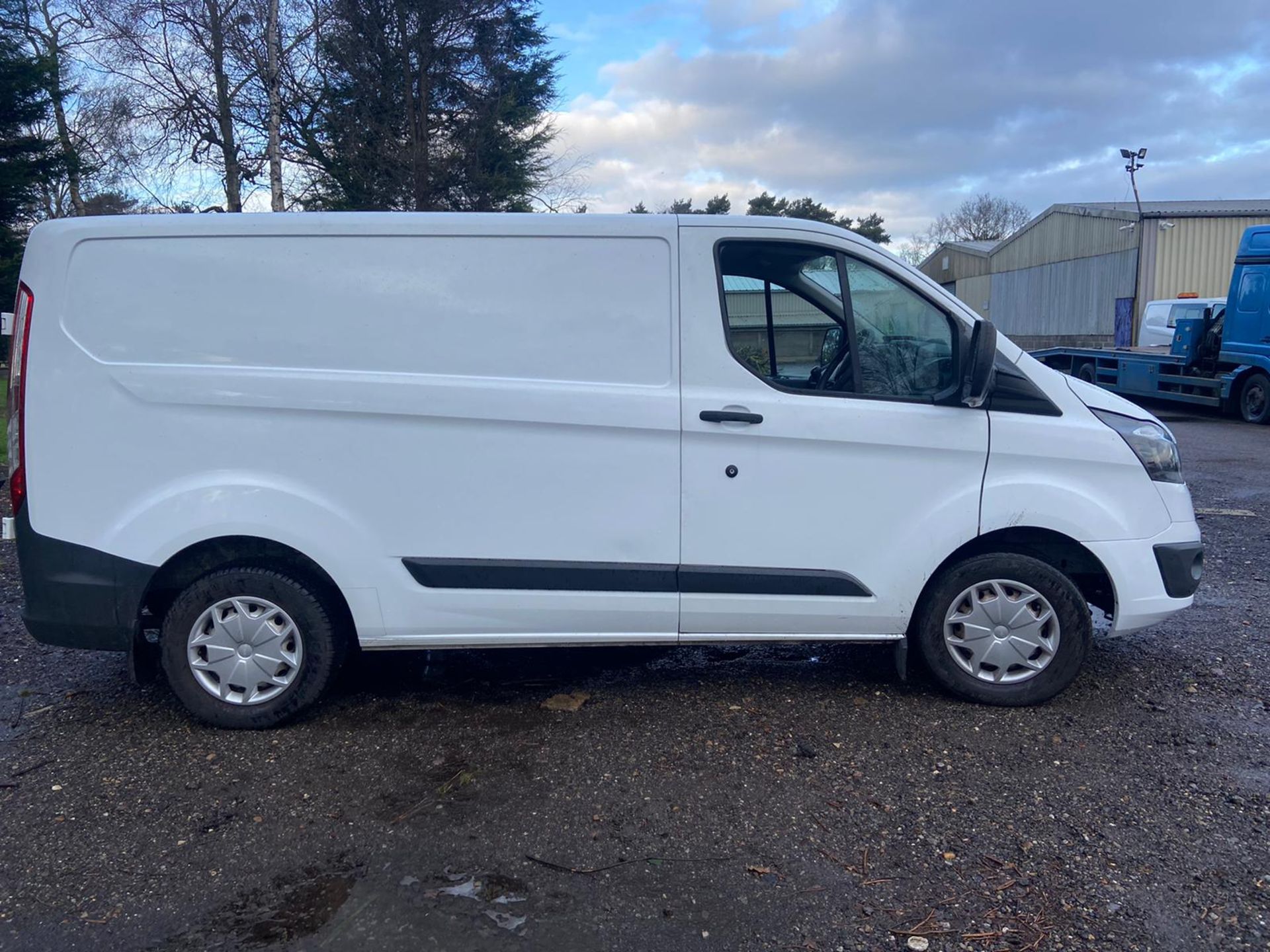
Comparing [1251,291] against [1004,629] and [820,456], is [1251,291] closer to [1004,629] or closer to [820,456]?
[1004,629]

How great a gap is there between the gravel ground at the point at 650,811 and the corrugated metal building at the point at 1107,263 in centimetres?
2977

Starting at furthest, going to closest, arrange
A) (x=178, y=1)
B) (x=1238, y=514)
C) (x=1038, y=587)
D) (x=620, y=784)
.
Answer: (x=178, y=1) < (x=1238, y=514) < (x=1038, y=587) < (x=620, y=784)

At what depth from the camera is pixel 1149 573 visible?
165 inches

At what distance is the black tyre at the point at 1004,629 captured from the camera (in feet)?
13.7

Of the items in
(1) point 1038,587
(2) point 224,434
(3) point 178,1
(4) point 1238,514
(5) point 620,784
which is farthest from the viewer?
(3) point 178,1

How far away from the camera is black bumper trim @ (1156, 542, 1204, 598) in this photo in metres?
4.21

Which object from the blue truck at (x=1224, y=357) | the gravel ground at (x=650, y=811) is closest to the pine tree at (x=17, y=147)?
the gravel ground at (x=650, y=811)

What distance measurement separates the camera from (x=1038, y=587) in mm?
4176

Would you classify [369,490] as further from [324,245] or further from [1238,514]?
[1238,514]

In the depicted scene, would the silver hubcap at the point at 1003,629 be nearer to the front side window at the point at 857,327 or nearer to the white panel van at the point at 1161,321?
the front side window at the point at 857,327

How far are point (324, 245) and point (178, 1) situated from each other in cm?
2169

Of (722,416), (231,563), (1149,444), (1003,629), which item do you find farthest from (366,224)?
(1149,444)

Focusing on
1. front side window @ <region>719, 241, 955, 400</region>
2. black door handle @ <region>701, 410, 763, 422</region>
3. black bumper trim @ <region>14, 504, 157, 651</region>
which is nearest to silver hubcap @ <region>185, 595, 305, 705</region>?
black bumper trim @ <region>14, 504, 157, 651</region>

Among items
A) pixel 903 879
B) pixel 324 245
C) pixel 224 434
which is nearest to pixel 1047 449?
pixel 903 879
